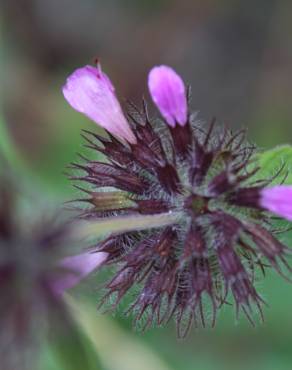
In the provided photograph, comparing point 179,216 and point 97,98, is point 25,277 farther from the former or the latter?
point 97,98

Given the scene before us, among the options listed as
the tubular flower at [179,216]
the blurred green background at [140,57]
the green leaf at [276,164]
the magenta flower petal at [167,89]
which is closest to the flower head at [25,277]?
the tubular flower at [179,216]

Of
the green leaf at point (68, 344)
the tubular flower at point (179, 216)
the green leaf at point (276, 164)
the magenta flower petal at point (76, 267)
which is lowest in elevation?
the green leaf at point (68, 344)

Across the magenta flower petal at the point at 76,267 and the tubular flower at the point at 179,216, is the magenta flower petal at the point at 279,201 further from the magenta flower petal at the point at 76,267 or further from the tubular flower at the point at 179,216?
the magenta flower petal at the point at 76,267

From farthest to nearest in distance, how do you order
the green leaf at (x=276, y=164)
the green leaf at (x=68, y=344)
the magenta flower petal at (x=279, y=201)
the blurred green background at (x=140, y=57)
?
the blurred green background at (x=140, y=57) < the green leaf at (x=276, y=164) < the magenta flower petal at (x=279, y=201) < the green leaf at (x=68, y=344)

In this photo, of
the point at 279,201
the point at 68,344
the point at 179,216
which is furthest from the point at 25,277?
the point at 279,201

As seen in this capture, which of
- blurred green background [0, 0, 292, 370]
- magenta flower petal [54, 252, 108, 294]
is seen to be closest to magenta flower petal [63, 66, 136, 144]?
magenta flower petal [54, 252, 108, 294]

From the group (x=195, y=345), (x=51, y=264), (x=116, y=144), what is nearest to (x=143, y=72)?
(x=195, y=345)

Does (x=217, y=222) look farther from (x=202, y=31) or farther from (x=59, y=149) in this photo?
(x=202, y=31)
